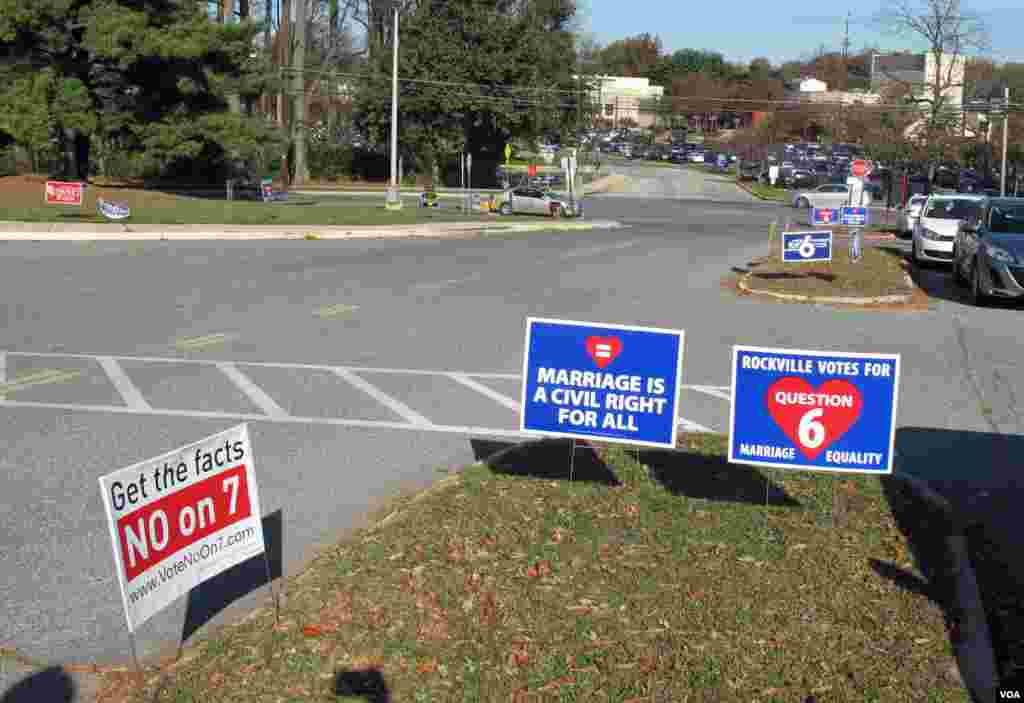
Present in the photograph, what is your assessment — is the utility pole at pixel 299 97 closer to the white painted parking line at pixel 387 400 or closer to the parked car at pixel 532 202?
the parked car at pixel 532 202

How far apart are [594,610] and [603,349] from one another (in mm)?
2065

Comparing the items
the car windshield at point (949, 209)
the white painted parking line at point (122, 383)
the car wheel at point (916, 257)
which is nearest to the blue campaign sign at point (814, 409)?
the white painted parking line at point (122, 383)

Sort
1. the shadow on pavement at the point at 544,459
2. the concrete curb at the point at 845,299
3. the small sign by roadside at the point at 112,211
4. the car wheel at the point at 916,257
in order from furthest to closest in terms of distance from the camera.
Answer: the small sign by roadside at the point at 112,211
the car wheel at the point at 916,257
the concrete curb at the point at 845,299
the shadow on pavement at the point at 544,459

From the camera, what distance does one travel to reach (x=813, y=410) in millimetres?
7309

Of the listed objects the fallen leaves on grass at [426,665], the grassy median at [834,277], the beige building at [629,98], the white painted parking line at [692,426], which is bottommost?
the fallen leaves on grass at [426,665]

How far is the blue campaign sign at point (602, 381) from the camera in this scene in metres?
7.66

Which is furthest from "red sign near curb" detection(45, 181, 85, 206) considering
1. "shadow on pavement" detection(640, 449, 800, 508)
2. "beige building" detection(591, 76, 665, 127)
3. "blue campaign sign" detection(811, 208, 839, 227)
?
"beige building" detection(591, 76, 665, 127)

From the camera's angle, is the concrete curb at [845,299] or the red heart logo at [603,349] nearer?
the red heart logo at [603,349]

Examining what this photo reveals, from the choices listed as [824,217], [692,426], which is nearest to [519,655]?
[692,426]

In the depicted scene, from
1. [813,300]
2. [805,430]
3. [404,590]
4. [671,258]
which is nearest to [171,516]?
[404,590]

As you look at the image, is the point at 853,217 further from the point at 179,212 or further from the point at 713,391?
the point at 179,212

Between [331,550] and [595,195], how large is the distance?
66507 mm

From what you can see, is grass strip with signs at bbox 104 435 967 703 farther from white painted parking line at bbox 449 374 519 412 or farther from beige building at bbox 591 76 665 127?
beige building at bbox 591 76 665 127

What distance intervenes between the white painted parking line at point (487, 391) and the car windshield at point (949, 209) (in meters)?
18.6
